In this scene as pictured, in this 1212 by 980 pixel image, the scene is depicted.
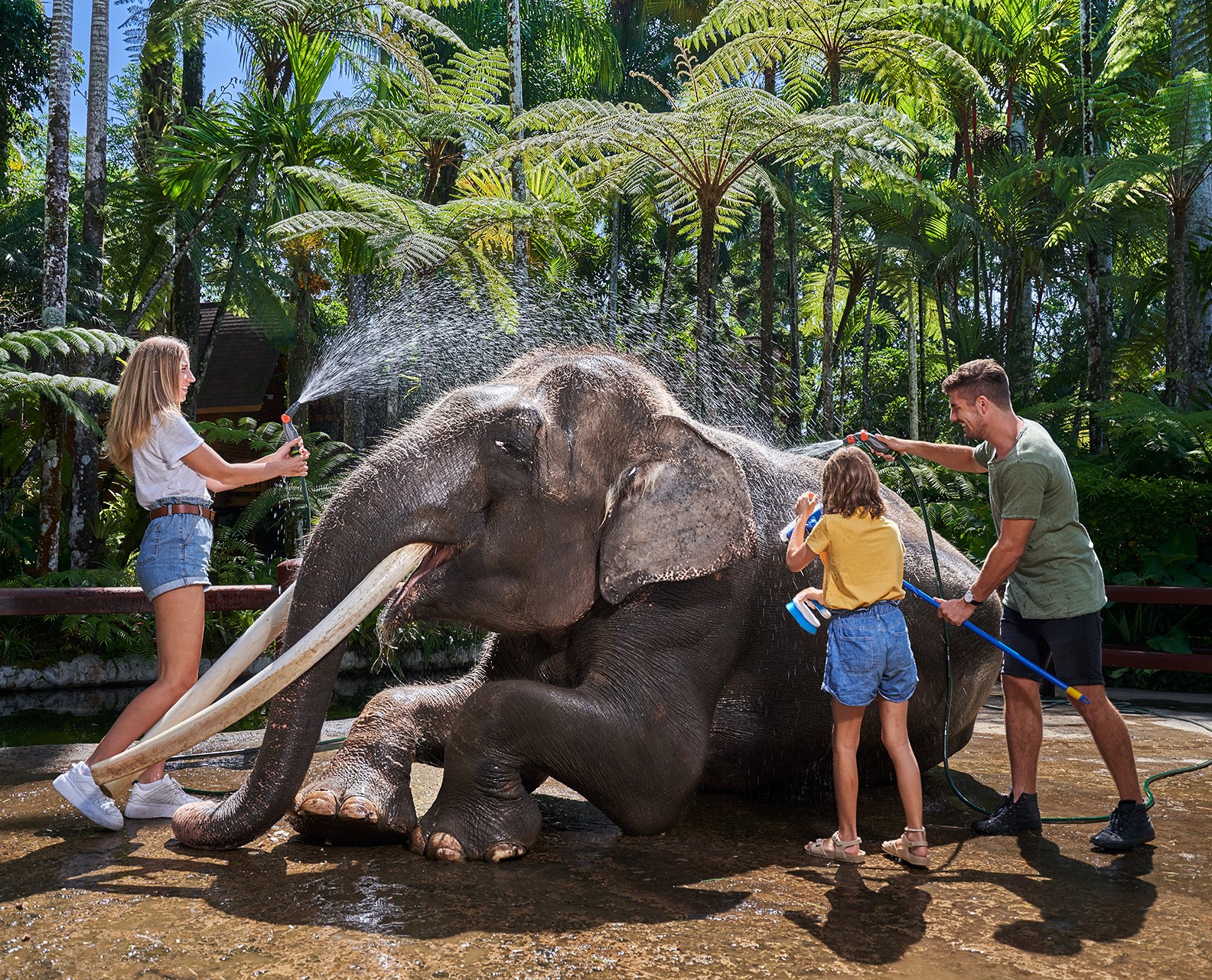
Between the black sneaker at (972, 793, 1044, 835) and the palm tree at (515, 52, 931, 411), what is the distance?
25.6 ft

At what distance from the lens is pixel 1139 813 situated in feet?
13.4

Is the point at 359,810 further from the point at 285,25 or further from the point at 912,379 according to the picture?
the point at 912,379

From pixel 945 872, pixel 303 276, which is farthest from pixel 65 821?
pixel 303 276

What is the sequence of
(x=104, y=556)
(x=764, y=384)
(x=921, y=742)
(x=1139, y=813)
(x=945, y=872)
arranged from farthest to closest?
(x=764, y=384)
(x=104, y=556)
(x=921, y=742)
(x=1139, y=813)
(x=945, y=872)

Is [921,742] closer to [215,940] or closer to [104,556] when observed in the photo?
[215,940]

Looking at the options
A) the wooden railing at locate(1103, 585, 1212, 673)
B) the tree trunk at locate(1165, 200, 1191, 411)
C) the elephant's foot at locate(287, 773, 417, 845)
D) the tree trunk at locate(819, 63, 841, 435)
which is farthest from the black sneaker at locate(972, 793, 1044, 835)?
the tree trunk at locate(1165, 200, 1191, 411)

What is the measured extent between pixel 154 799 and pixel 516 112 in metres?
14.1

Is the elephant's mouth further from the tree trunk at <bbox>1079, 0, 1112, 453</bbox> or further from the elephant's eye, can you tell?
the tree trunk at <bbox>1079, 0, 1112, 453</bbox>

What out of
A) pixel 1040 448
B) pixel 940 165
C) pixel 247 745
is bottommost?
pixel 247 745

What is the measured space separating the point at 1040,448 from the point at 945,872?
165 cm

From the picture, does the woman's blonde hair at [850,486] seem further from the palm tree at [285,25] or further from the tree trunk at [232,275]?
the tree trunk at [232,275]

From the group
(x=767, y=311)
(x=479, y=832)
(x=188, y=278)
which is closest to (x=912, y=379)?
(x=767, y=311)

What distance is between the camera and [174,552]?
4391mm

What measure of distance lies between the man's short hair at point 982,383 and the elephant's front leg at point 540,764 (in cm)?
179
